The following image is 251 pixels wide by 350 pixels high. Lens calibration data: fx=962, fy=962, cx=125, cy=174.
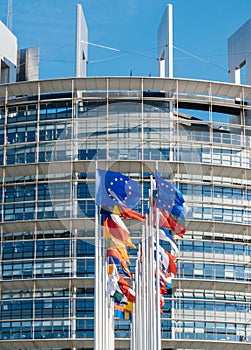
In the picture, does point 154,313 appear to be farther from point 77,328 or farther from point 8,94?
point 8,94

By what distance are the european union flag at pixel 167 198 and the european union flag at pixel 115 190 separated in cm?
175

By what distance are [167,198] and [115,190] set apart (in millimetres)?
2860

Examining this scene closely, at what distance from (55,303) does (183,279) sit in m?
8.69

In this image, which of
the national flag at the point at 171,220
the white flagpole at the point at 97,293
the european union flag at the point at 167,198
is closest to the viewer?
the european union flag at the point at 167,198

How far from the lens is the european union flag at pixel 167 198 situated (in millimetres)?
39625

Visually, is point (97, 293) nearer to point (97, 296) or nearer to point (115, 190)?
point (97, 296)

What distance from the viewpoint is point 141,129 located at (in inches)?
2655

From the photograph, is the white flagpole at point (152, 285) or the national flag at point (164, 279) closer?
the white flagpole at point (152, 285)

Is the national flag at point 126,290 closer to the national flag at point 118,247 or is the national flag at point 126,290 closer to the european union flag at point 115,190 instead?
the national flag at point 118,247

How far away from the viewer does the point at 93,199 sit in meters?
65.6

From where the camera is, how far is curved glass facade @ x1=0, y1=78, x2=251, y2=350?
6400cm

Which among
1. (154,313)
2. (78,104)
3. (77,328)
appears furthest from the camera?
(78,104)

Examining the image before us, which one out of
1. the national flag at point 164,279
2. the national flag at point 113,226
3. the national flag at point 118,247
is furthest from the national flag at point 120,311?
the national flag at point 113,226

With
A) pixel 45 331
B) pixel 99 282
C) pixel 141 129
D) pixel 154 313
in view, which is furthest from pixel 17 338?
pixel 154 313
